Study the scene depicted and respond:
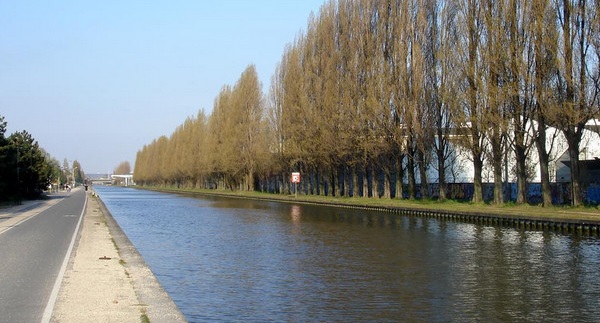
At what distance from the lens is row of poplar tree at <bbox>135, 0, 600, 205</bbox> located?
108 feet

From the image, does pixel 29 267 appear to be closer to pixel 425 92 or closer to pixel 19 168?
pixel 425 92

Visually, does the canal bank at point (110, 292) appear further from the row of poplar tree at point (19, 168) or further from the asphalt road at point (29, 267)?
the row of poplar tree at point (19, 168)

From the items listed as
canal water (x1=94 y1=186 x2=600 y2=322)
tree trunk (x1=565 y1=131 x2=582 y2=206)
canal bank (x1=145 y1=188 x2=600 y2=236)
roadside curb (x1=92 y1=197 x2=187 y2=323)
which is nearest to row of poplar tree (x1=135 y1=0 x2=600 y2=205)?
tree trunk (x1=565 y1=131 x2=582 y2=206)

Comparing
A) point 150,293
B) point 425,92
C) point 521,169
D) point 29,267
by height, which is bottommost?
point 150,293

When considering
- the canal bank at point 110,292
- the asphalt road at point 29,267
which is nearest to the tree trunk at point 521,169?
the asphalt road at point 29,267

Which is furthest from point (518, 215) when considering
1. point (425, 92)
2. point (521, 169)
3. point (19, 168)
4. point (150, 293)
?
point (19, 168)

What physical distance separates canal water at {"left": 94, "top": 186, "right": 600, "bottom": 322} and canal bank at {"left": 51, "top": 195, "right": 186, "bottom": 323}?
21.2 inches

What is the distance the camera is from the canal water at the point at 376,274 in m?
11.7

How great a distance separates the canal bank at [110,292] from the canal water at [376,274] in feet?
1.77

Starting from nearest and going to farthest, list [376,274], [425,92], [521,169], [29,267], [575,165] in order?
1. [29,267]
2. [376,274]
3. [575,165]
4. [521,169]
5. [425,92]

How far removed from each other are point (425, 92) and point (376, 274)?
98.7 feet

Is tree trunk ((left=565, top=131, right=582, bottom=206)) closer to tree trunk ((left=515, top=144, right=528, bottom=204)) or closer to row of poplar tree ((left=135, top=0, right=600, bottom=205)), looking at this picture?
row of poplar tree ((left=135, top=0, right=600, bottom=205))

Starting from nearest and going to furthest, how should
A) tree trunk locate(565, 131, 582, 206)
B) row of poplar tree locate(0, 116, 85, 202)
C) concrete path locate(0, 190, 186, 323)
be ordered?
concrete path locate(0, 190, 186, 323)
tree trunk locate(565, 131, 582, 206)
row of poplar tree locate(0, 116, 85, 202)

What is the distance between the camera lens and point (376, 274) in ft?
52.3
